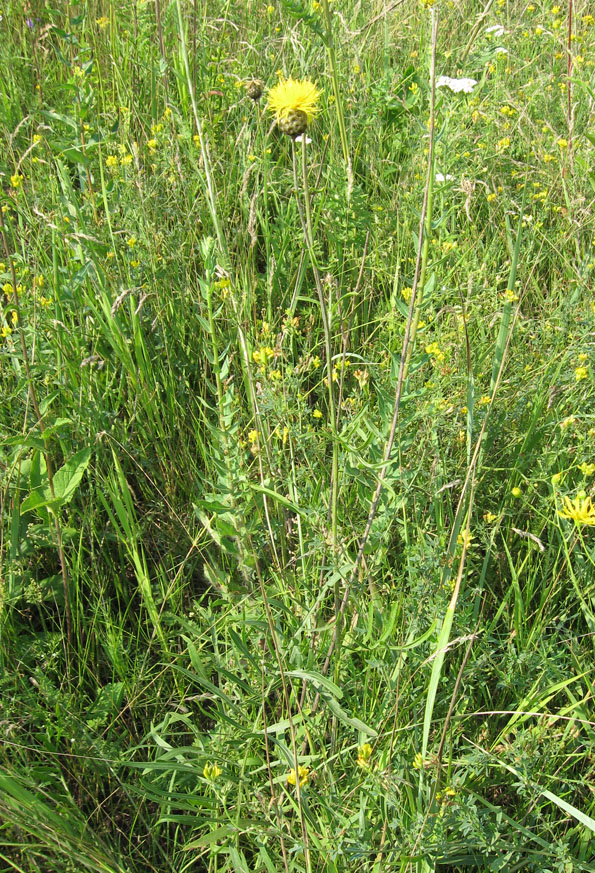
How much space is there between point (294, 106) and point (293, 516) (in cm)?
101

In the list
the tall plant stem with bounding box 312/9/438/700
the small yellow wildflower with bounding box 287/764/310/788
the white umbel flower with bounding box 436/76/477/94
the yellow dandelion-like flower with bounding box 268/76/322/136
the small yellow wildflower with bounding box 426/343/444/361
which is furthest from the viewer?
the white umbel flower with bounding box 436/76/477/94

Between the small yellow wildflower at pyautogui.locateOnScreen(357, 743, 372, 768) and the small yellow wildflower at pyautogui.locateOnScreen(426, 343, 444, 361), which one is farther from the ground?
the small yellow wildflower at pyautogui.locateOnScreen(426, 343, 444, 361)

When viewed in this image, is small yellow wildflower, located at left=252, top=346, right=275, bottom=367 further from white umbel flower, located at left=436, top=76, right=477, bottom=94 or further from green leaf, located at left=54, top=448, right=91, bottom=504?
white umbel flower, located at left=436, top=76, right=477, bottom=94

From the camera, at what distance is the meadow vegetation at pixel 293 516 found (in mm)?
1233

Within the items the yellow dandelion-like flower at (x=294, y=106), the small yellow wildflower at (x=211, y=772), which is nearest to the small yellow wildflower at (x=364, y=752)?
the small yellow wildflower at (x=211, y=772)

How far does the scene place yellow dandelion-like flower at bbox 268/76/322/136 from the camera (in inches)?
42.8

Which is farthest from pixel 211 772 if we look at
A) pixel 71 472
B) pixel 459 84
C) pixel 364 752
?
pixel 459 84

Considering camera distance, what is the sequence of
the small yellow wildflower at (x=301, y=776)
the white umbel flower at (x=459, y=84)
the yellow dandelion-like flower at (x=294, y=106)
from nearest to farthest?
the yellow dandelion-like flower at (x=294, y=106) < the small yellow wildflower at (x=301, y=776) < the white umbel flower at (x=459, y=84)

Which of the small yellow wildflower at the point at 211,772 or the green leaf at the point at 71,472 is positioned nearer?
the small yellow wildflower at the point at 211,772

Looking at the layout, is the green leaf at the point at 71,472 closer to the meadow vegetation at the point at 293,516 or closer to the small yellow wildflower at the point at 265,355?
the meadow vegetation at the point at 293,516

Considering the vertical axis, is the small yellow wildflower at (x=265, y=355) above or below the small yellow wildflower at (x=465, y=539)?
above

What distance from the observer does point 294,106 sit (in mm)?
1116

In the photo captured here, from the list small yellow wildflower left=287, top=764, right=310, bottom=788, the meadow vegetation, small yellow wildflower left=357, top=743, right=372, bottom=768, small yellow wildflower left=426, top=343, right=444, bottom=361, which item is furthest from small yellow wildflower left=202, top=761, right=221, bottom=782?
small yellow wildflower left=426, top=343, right=444, bottom=361

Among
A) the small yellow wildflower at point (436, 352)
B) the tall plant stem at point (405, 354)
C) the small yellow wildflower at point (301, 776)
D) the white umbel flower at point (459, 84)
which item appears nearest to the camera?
the tall plant stem at point (405, 354)
